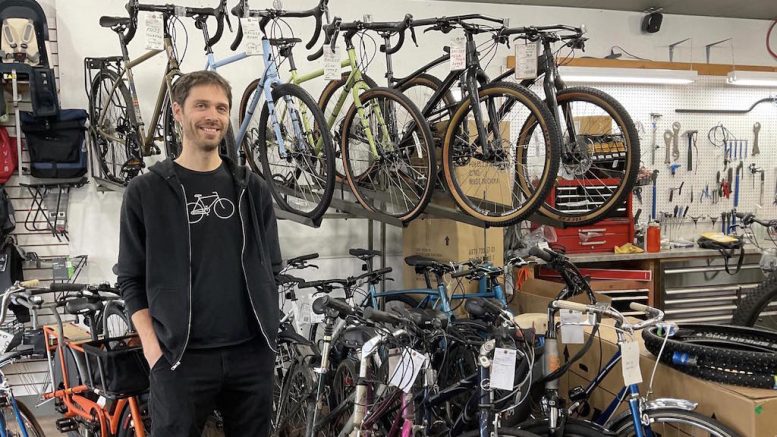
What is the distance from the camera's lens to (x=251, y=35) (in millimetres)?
2771

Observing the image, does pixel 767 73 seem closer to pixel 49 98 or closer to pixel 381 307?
pixel 381 307

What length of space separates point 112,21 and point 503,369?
9.67ft

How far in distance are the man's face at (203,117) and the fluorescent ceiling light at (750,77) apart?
4443mm

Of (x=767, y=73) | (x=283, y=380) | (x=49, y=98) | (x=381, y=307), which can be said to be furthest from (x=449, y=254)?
(x=767, y=73)

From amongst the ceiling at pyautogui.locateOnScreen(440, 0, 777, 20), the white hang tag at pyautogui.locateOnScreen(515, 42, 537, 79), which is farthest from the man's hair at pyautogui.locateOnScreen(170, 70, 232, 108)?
the ceiling at pyautogui.locateOnScreen(440, 0, 777, 20)

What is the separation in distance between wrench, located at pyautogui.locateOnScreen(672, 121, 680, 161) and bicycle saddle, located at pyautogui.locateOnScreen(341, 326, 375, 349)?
12.4ft

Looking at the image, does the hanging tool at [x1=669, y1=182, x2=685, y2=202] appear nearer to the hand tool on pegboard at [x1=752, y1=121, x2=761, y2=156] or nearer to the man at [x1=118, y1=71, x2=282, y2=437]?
the hand tool on pegboard at [x1=752, y1=121, x2=761, y2=156]

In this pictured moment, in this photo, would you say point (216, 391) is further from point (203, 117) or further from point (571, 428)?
point (571, 428)

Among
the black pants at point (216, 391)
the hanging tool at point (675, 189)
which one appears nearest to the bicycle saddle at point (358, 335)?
the black pants at point (216, 391)

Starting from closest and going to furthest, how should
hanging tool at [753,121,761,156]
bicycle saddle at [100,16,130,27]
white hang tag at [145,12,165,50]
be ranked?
white hang tag at [145,12,165,50]
bicycle saddle at [100,16,130,27]
hanging tool at [753,121,761,156]

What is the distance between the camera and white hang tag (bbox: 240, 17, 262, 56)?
2764mm

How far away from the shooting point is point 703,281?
14.7ft

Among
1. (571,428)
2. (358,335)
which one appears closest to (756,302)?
(571,428)

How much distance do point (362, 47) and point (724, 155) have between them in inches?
130
